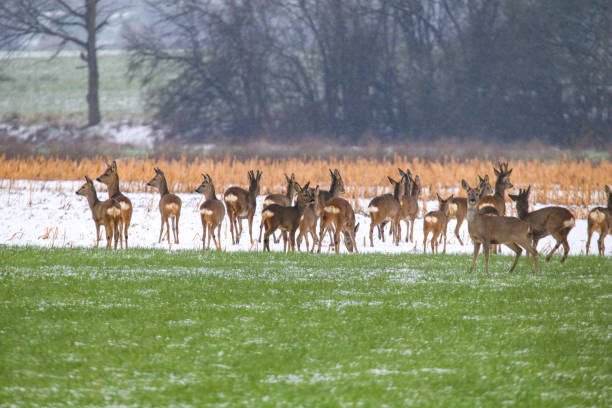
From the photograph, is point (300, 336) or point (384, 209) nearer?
point (300, 336)

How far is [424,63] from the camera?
53656 millimetres

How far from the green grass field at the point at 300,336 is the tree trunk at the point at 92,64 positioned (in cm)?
4237

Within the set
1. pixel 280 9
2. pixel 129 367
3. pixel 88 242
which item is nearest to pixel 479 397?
pixel 129 367

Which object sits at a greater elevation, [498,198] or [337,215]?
[498,198]

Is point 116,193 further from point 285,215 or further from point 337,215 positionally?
point 337,215

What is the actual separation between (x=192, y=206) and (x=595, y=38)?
33967mm

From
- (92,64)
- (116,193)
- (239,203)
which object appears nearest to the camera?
(116,193)

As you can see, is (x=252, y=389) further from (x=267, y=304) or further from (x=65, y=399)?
(x=267, y=304)

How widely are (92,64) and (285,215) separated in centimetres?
4082

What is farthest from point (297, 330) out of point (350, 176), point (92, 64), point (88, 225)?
point (92, 64)

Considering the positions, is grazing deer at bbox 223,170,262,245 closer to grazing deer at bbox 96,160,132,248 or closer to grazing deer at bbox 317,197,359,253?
grazing deer at bbox 96,160,132,248

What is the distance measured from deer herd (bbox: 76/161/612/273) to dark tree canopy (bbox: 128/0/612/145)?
33.0 meters

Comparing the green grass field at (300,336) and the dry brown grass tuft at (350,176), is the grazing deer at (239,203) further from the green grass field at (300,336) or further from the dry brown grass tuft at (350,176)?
the green grass field at (300,336)

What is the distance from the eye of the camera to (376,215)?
1620 cm
